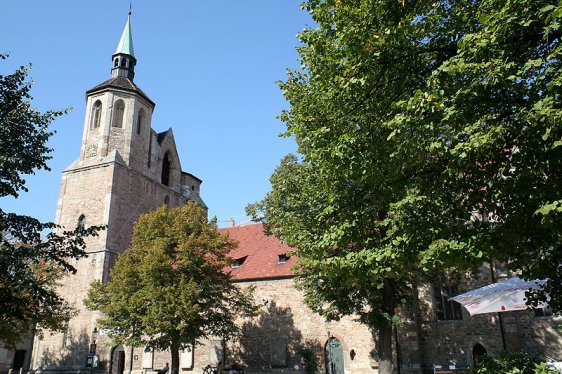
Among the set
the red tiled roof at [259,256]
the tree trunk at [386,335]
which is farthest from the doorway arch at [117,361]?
the tree trunk at [386,335]

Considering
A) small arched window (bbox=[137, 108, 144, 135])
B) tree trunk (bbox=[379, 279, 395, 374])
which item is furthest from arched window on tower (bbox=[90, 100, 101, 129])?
tree trunk (bbox=[379, 279, 395, 374])

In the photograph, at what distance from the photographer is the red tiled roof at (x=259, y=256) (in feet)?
84.7

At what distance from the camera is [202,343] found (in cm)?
2612

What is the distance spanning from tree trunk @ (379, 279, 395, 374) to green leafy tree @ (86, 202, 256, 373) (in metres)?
7.47

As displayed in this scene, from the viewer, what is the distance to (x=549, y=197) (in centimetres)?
684

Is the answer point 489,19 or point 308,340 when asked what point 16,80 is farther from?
point 308,340

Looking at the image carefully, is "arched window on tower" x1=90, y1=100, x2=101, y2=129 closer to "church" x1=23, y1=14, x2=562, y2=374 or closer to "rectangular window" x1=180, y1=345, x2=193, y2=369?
"church" x1=23, y1=14, x2=562, y2=374

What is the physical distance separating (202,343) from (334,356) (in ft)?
26.3

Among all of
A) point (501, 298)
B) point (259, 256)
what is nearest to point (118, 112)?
point (259, 256)

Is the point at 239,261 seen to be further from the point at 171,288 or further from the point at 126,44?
the point at 126,44

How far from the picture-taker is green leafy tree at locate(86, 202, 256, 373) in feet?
61.0

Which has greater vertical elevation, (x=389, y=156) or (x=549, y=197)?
(x=389, y=156)

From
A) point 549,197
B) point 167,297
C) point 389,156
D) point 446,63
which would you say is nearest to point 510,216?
point 549,197

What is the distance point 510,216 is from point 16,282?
10631 mm
